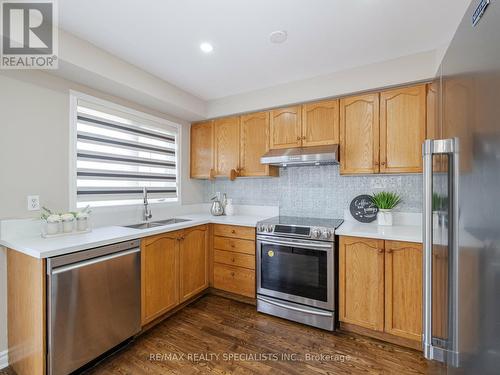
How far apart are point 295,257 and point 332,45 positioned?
6.23 ft

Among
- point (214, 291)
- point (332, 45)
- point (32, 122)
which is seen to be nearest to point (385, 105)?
point (332, 45)

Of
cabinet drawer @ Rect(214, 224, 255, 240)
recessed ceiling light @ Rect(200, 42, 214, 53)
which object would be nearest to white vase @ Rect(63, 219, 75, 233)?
cabinet drawer @ Rect(214, 224, 255, 240)

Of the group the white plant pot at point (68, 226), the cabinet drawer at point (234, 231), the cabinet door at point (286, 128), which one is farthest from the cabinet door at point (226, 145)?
the white plant pot at point (68, 226)

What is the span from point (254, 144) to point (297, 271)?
1541 mm

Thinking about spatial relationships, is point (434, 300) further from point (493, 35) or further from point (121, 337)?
point (121, 337)

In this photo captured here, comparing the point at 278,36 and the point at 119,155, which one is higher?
the point at 278,36

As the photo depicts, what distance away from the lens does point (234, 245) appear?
8.89ft

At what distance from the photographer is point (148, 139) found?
2832mm

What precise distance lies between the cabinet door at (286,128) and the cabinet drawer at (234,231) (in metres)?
1.02

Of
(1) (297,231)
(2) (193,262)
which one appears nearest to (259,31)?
(1) (297,231)

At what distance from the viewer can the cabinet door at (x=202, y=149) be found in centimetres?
326

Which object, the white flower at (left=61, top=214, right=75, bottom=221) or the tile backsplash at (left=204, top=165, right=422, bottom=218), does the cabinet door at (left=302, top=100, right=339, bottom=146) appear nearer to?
the tile backsplash at (left=204, top=165, right=422, bottom=218)

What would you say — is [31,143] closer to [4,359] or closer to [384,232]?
[4,359]

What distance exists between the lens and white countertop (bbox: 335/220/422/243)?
190 centimetres
